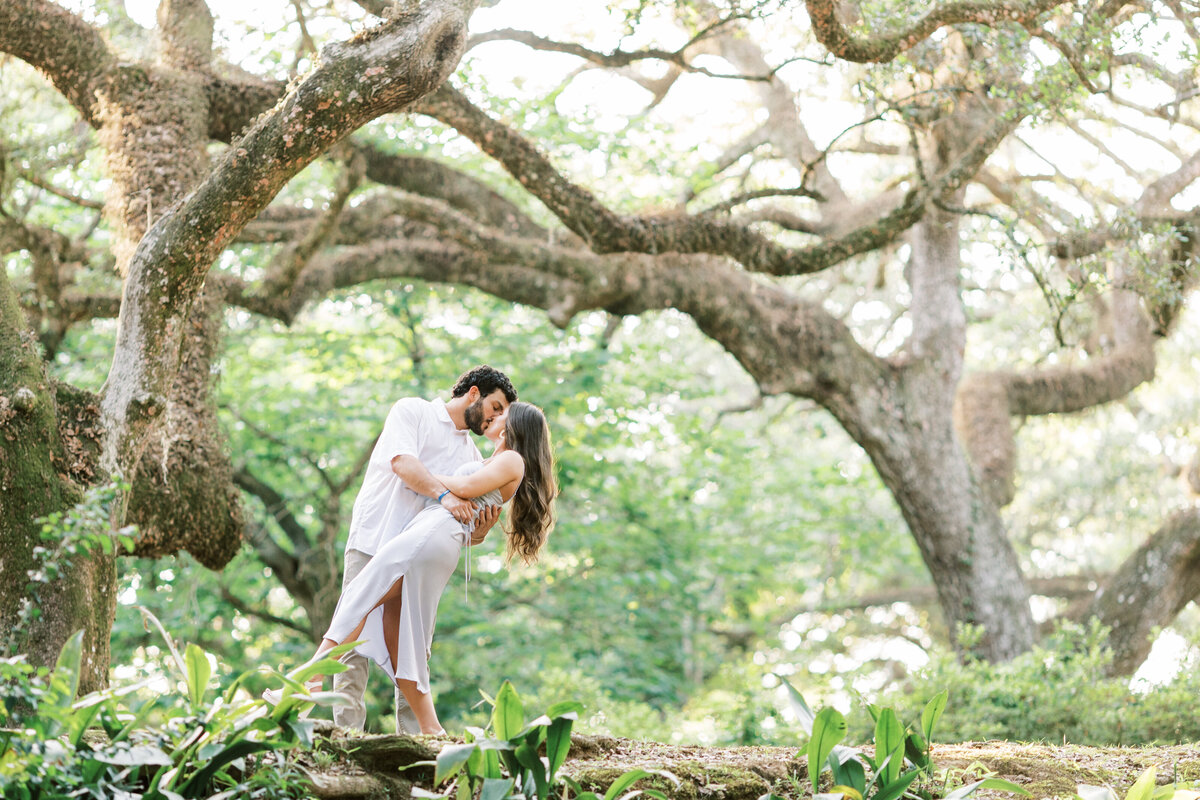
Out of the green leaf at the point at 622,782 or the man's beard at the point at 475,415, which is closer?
the green leaf at the point at 622,782

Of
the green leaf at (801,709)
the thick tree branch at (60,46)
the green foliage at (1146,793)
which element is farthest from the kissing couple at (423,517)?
the thick tree branch at (60,46)

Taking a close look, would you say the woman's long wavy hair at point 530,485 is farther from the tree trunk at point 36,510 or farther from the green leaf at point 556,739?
the tree trunk at point 36,510

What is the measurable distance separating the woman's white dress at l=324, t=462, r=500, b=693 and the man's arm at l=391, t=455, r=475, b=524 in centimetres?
4

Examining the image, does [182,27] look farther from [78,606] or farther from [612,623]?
[612,623]

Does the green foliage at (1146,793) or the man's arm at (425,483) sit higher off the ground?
the man's arm at (425,483)

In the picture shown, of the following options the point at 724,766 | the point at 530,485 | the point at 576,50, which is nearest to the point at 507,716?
the point at 724,766

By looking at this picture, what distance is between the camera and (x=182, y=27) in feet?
21.4

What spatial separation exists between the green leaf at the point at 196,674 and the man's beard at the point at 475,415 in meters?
1.71

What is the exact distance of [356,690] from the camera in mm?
3975

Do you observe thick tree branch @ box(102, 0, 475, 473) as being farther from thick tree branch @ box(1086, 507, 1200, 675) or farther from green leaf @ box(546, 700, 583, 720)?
thick tree branch @ box(1086, 507, 1200, 675)

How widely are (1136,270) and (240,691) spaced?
6394 millimetres

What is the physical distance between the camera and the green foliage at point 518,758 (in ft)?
9.46

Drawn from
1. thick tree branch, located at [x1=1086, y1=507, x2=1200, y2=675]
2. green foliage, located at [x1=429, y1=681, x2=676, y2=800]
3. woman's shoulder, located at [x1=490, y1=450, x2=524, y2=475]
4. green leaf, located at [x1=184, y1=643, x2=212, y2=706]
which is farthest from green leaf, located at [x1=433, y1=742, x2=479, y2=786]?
thick tree branch, located at [x1=1086, y1=507, x2=1200, y2=675]

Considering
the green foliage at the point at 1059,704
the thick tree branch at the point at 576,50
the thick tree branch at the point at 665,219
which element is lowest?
the green foliage at the point at 1059,704
